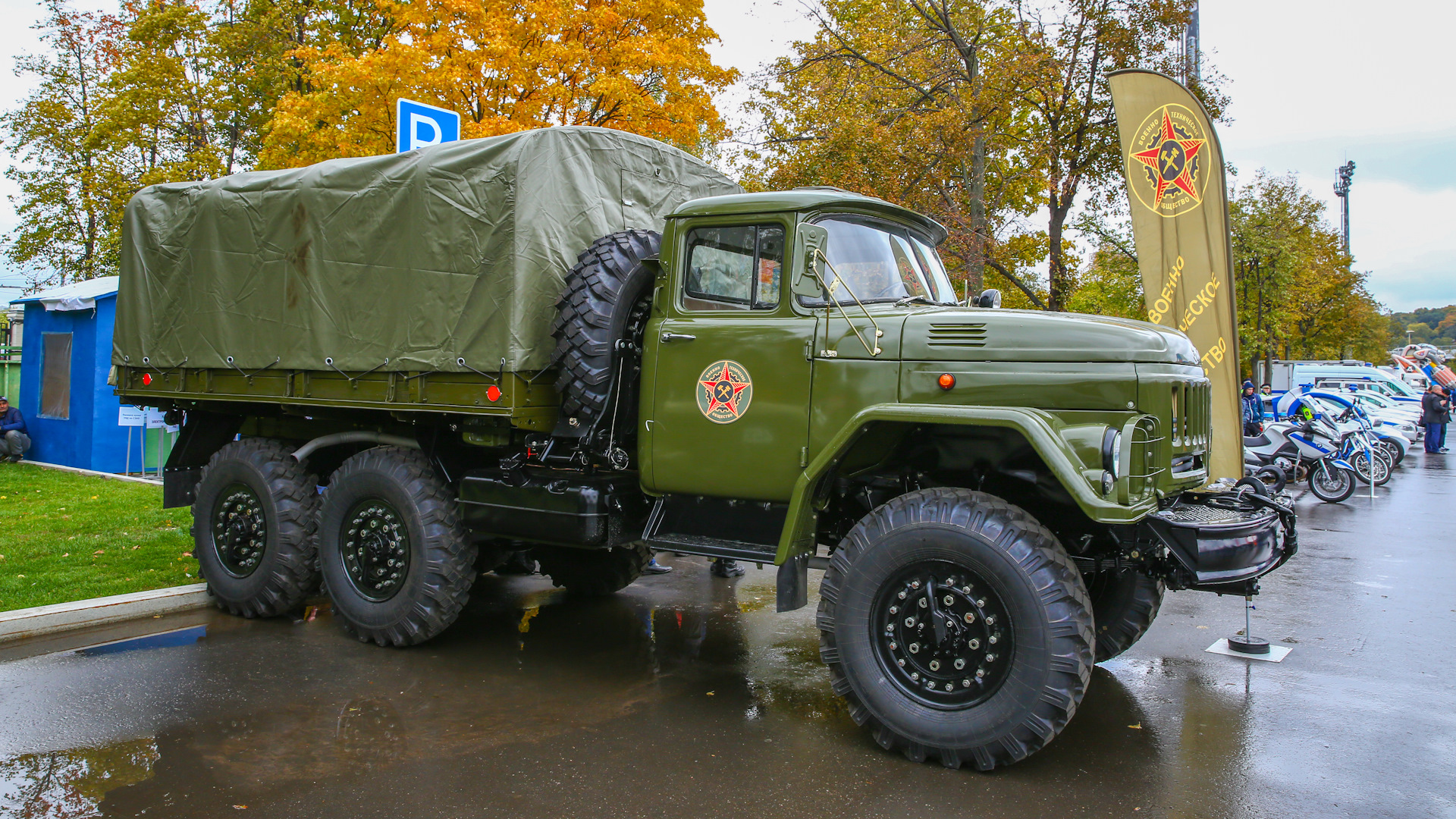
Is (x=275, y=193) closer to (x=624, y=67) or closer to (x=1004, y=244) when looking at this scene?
(x=624, y=67)

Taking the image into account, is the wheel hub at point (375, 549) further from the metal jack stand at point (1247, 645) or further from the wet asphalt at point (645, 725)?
the metal jack stand at point (1247, 645)

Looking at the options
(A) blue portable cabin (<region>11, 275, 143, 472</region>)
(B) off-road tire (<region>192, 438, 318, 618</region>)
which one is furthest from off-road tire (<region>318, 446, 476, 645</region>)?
(A) blue portable cabin (<region>11, 275, 143, 472</region>)

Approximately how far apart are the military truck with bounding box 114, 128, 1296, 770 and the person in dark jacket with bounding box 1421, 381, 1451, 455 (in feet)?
82.2

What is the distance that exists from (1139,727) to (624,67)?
1152cm

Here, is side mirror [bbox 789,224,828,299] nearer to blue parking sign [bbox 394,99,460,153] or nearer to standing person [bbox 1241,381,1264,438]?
blue parking sign [bbox 394,99,460,153]

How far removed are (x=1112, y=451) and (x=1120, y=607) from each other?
1766 millimetres

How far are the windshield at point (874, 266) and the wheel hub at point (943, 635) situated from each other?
153 cm

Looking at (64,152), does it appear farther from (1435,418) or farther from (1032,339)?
(1435,418)

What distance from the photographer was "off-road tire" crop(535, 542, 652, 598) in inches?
302

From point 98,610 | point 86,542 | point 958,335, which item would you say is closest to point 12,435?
point 86,542

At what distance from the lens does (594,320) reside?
562 cm

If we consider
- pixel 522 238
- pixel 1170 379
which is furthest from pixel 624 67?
pixel 1170 379

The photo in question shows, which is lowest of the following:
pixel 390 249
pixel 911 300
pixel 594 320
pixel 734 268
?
pixel 594 320

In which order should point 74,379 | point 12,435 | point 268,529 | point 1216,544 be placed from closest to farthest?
point 1216,544 < point 268,529 < point 74,379 < point 12,435
